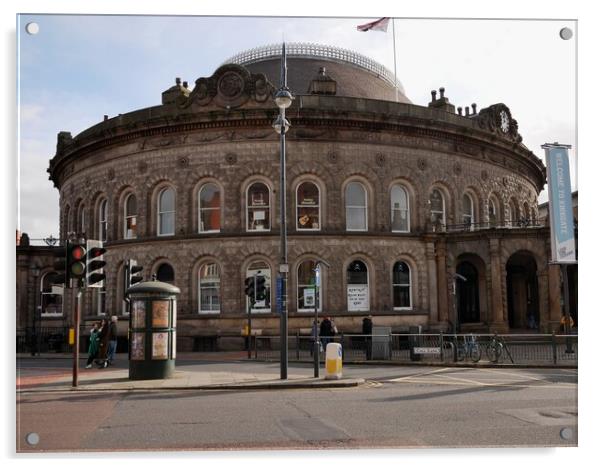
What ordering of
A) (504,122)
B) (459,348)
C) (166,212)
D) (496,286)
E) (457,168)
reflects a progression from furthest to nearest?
(504,122), (457,168), (166,212), (496,286), (459,348)

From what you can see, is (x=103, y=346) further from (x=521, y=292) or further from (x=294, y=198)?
(x=521, y=292)

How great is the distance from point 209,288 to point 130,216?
566 centimetres

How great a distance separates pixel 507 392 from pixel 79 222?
1083 inches

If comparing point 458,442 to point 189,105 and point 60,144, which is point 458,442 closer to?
point 189,105

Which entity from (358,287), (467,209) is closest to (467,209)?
(467,209)

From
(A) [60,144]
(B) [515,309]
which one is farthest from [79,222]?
(B) [515,309]

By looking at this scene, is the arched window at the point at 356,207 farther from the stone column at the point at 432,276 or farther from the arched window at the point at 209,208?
the arched window at the point at 209,208

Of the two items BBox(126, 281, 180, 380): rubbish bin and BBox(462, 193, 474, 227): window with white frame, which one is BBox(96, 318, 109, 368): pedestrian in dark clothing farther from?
BBox(462, 193, 474, 227): window with white frame

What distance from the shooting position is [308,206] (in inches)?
1241

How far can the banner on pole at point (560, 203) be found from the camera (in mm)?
15273

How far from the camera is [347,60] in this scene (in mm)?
39094

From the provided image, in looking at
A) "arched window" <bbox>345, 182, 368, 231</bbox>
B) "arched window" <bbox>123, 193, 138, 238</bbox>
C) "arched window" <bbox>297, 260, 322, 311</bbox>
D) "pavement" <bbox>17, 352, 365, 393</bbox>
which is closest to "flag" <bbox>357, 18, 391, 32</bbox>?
"pavement" <bbox>17, 352, 365, 393</bbox>

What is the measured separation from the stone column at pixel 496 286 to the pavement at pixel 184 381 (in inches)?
567

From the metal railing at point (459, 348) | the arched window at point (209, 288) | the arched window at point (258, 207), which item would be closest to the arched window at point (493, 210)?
the arched window at point (258, 207)
